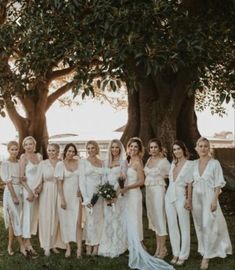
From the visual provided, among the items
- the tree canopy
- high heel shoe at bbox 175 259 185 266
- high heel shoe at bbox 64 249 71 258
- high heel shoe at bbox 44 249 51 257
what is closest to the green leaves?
the tree canopy

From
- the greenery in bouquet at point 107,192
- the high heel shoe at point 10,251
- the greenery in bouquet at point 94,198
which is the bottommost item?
the high heel shoe at point 10,251

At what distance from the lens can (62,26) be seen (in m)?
9.13

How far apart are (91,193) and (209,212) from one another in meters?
2.11

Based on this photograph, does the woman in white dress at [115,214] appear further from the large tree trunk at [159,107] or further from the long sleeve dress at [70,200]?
the large tree trunk at [159,107]

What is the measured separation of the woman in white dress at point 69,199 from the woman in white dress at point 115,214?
0.47 meters

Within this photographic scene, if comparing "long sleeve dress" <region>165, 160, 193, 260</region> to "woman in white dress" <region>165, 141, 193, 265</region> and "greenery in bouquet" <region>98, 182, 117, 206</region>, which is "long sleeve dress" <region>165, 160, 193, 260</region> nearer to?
"woman in white dress" <region>165, 141, 193, 265</region>

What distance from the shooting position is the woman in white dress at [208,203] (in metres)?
8.20

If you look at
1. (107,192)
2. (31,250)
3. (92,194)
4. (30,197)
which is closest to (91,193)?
(92,194)

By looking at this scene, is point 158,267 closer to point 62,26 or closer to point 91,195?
point 91,195

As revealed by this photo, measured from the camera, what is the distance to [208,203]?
821cm

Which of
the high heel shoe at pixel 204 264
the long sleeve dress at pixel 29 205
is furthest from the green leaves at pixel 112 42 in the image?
the high heel shoe at pixel 204 264

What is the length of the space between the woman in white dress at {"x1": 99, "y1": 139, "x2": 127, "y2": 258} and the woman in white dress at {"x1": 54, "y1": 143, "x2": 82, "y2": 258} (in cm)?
47

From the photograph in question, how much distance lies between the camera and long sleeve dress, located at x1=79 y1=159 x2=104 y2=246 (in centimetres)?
888

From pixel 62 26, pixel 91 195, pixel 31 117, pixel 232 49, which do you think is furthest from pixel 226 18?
pixel 31 117
